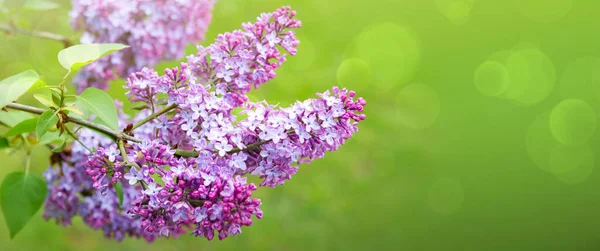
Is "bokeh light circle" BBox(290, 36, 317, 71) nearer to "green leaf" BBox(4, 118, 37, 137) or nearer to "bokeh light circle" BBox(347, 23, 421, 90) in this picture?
"bokeh light circle" BBox(347, 23, 421, 90)

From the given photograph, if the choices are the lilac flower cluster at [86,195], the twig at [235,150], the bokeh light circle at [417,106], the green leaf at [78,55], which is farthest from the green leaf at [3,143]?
the bokeh light circle at [417,106]

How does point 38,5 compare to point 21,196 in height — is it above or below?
above

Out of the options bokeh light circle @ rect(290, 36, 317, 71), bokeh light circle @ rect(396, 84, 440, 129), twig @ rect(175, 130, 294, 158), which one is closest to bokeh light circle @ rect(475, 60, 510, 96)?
bokeh light circle @ rect(396, 84, 440, 129)

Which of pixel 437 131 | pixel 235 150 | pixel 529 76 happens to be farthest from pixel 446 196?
pixel 235 150

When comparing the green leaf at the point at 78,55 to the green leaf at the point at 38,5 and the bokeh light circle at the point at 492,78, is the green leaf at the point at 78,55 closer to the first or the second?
the green leaf at the point at 38,5

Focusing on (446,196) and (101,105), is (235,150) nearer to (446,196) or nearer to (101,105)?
(101,105)

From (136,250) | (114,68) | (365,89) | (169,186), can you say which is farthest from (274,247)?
(169,186)
